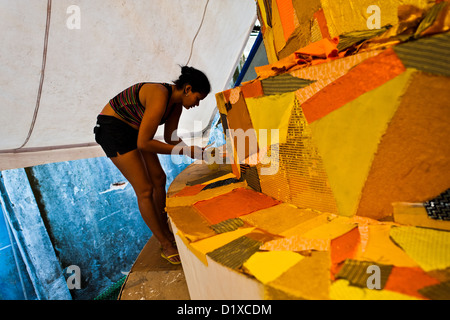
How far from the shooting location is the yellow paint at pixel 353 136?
0.73 metres

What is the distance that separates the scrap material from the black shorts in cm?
65

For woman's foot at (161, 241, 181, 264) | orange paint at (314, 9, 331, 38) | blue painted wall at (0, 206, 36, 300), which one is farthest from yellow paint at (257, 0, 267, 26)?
blue painted wall at (0, 206, 36, 300)

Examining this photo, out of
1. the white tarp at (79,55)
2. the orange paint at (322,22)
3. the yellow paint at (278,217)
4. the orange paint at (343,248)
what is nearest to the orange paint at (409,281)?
the orange paint at (343,248)

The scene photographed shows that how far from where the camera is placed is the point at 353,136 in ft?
2.64

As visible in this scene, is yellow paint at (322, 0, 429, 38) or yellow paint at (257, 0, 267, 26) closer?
yellow paint at (322, 0, 429, 38)

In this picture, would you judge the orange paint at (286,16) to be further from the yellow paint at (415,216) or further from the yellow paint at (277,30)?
the yellow paint at (415,216)

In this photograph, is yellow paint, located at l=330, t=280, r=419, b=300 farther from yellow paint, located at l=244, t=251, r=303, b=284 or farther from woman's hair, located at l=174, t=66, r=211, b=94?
woman's hair, located at l=174, t=66, r=211, b=94

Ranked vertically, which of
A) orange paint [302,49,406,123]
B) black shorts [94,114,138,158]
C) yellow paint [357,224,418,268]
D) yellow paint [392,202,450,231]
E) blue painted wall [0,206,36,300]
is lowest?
blue painted wall [0,206,36,300]

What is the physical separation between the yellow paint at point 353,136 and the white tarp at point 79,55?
2.17m

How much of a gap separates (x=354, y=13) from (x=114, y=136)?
1.36 m

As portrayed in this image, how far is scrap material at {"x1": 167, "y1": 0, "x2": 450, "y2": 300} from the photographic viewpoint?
62 centimetres

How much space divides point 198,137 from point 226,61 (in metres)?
1.40

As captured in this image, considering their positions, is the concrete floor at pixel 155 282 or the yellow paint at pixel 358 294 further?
the concrete floor at pixel 155 282

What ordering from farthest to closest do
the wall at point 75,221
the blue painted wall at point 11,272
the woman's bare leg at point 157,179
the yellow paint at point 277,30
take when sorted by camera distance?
the wall at point 75,221, the blue painted wall at point 11,272, the woman's bare leg at point 157,179, the yellow paint at point 277,30
